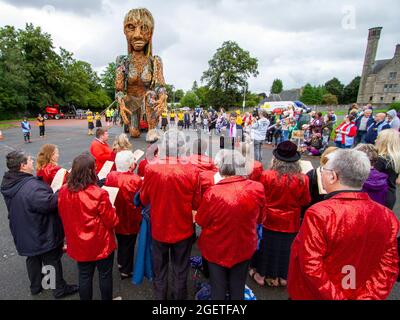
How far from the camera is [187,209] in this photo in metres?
2.22

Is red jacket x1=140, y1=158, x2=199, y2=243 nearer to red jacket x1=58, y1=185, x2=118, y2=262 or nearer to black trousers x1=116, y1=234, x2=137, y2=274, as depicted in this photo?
red jacket x1=58, y1=185, x2=118, y2=262

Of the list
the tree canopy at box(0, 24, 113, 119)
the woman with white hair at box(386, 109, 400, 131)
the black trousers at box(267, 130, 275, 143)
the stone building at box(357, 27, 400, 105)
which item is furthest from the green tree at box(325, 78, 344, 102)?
the woman with white hair at box(386, 109, 400, 131)

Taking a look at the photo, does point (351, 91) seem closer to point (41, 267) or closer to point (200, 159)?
point (200, 159)

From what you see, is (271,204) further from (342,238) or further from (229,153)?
(342,238)

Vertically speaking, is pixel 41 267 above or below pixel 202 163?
below

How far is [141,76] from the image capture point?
9391mm

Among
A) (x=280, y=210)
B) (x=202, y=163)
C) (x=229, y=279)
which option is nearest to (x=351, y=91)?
(x=202, y=163)

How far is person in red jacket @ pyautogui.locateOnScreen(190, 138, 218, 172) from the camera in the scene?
11.2ft

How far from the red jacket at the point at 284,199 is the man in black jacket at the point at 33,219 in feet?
7.41

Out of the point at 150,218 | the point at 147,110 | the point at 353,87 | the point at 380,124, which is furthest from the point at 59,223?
the point at 353,87

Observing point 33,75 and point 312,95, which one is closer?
A: point 33,75

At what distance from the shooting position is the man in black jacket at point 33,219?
227 centimetres

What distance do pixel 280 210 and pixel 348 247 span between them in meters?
1.26

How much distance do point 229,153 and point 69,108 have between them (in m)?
49.9
